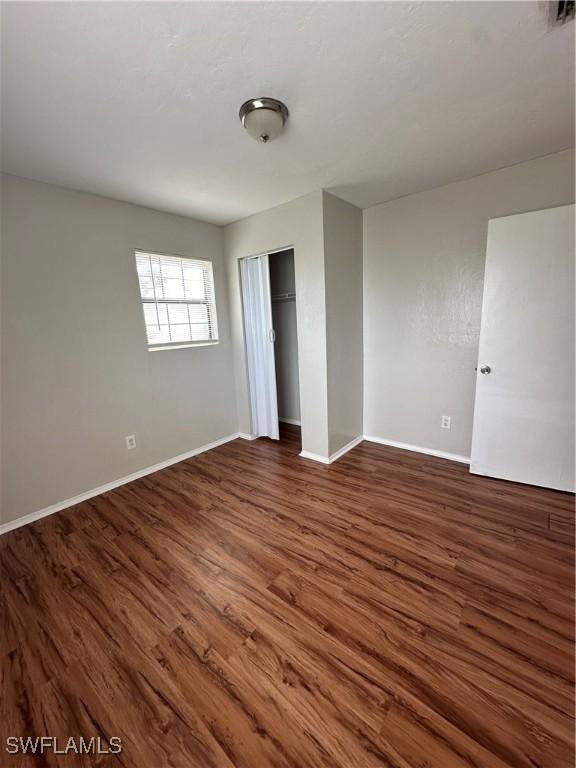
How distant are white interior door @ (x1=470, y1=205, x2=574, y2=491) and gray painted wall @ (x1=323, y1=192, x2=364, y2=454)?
1146 millimetres

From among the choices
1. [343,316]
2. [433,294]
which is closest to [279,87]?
[343,316]

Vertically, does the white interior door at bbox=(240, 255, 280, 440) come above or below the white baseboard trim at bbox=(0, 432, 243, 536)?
above

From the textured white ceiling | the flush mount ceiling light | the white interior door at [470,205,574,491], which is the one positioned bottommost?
the white interior door at [470,205,574,491]

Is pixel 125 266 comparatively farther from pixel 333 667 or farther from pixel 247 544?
pixel 333 667

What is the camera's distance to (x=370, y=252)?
3113 mm

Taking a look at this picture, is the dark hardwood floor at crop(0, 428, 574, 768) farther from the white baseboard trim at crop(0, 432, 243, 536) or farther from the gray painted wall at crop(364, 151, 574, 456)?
the gray painted wall at crop(364, 151, 574, 456)

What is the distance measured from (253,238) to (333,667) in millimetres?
3325

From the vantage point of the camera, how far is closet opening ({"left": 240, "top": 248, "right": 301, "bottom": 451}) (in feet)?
10.9

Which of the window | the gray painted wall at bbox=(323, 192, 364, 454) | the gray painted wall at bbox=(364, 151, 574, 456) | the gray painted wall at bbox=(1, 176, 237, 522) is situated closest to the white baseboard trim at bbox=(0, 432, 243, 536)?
the gray painted wall at bbox=(1, 176, 237, 522)

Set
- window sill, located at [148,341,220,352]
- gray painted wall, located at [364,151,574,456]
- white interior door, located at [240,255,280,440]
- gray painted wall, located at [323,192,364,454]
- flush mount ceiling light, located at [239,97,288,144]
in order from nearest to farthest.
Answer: flush mount ceiling light, located at [239,97,288,144] → gray painted wall, located at [364,151,574,456] → gray painted wall, located at [323,192,364,454] → window sill, located at [148,341,220,352] → white interior door, located at [240,255,280,440]

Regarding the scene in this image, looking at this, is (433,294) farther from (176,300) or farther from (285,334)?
(176,300)

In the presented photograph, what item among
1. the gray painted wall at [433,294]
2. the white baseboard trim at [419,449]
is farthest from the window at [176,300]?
the white baseboard trim at [419,449]

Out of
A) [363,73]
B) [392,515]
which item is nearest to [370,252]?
[363,73]

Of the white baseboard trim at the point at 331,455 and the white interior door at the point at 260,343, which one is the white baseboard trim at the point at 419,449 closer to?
the white baseboard trim at the point at 331,455
